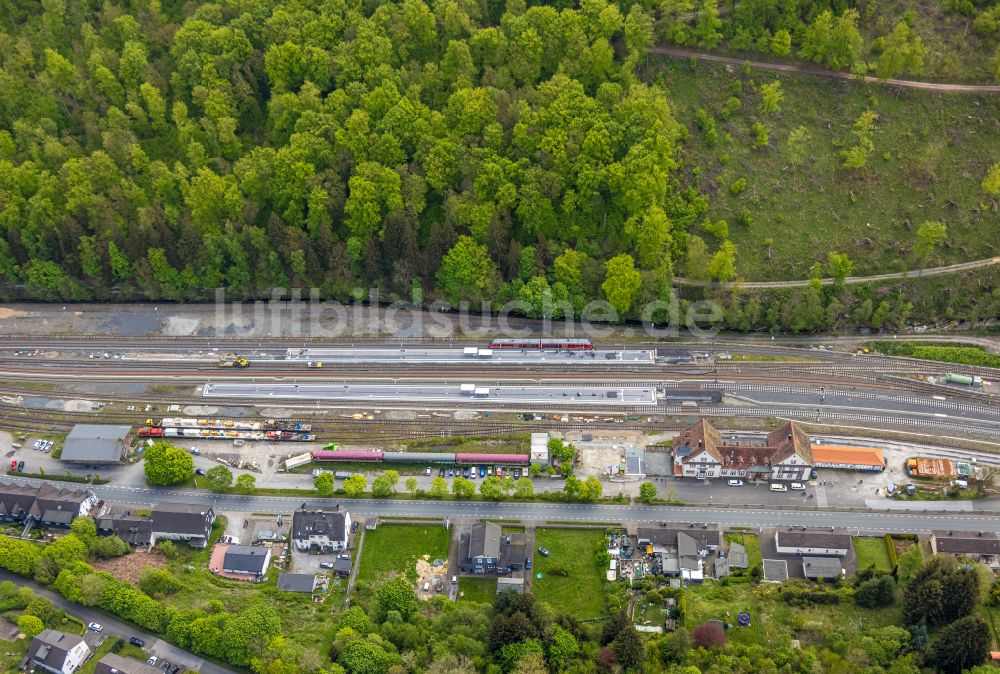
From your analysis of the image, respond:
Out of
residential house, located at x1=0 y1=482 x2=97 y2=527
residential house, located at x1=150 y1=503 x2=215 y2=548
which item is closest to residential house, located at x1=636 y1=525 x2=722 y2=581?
residential house, located at x1=150 y1=503 x2=215 y2=548

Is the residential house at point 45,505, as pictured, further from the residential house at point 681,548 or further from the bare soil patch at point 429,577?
the residential house at point 681,548

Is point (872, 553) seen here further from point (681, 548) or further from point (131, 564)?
point (131, 564)

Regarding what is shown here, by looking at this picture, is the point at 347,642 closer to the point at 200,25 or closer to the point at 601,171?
the point at 601,171

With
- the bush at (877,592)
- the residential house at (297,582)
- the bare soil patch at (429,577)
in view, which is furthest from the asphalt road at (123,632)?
the bush at (877,592)

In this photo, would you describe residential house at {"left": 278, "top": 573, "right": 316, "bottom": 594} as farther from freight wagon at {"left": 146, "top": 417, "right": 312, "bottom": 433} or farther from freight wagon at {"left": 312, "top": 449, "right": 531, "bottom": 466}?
freight wagon at {"left": 146, "top": 417, "right": 312, "bottom": 433}

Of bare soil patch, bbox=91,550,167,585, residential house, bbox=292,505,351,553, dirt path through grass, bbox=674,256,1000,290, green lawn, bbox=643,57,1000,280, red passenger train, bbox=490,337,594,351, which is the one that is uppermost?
green lawn, bbox=643,57,1000,280

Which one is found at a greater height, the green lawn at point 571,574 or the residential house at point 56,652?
the green lawn at point 571,574
